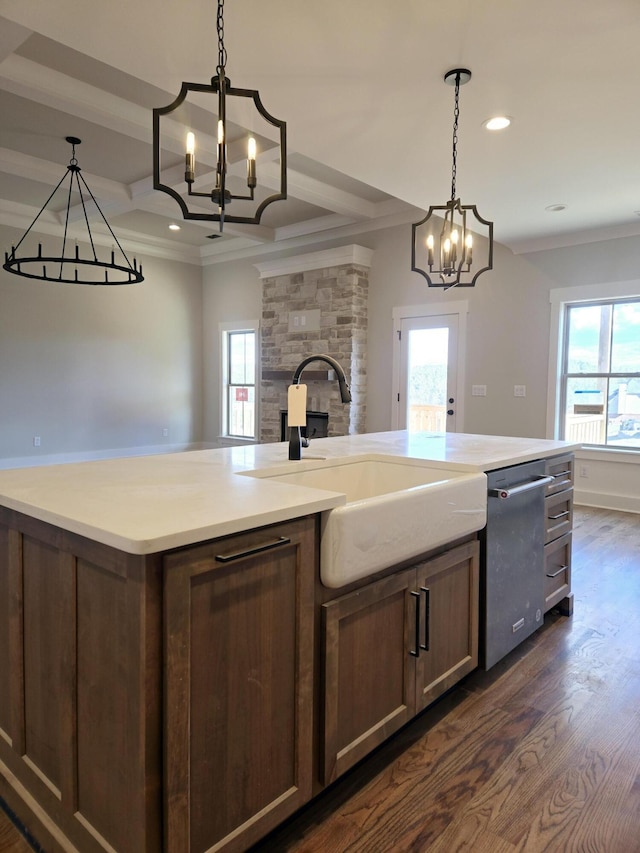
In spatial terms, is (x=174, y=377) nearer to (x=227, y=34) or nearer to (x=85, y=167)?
(x=85, y=167)

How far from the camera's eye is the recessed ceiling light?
10.00 feet

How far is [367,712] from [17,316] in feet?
22.5

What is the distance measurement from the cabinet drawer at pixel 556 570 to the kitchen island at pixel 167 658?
4.34ft

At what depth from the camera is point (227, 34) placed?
2365 millimetres

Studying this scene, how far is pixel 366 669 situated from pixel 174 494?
74cm

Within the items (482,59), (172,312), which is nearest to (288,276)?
(172,312)

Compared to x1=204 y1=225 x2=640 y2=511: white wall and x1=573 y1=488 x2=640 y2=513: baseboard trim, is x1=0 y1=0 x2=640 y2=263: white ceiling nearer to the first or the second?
x1=204 y1=225 x2=640 y2=511: white wall

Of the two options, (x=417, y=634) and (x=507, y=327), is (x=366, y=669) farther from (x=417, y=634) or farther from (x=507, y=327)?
(x=507, y=327)

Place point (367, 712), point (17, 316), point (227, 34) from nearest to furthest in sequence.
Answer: point (367, 712) → point (227, 34) → point (17, 316)

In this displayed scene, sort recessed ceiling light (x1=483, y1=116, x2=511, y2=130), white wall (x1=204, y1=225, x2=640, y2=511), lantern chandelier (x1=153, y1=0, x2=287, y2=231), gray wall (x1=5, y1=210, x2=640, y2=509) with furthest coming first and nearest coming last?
1. gray wall (x1=5, y1=210, x2=640, y2=509)
2. white wall (x1=204, y1=225, x2=640, y2=511)
3. recessed ceiling light (x1=483, y1=116, x2=511, y2=130)
4. lantern chandelier (x1=153, y1=0, x2=287, y2=231)

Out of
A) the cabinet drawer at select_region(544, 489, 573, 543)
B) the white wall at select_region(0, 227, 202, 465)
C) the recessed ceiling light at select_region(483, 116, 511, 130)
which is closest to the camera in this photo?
the cabinet drawer at select_region(544, 489, 573, 543)

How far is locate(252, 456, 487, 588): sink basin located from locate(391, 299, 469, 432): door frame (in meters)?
3.93

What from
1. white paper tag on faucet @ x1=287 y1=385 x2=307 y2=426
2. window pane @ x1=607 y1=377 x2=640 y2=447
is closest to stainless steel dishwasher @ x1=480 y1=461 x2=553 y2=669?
white paper tag on faucet @ x1=287 y1=385 x2=307 y2=426

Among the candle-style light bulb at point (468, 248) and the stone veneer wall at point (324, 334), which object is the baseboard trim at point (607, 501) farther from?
the candle-style light bulb at point (468, 248)
